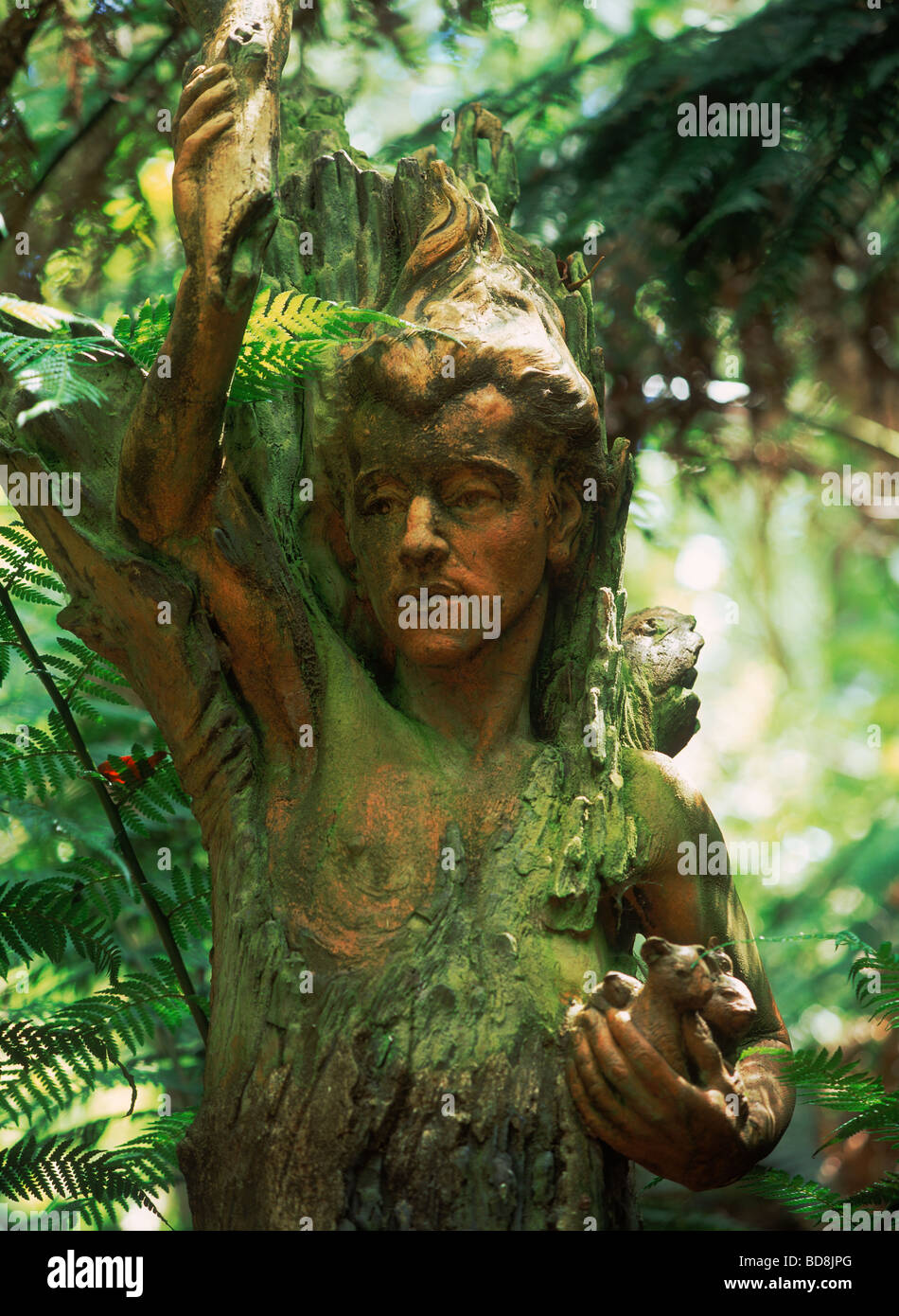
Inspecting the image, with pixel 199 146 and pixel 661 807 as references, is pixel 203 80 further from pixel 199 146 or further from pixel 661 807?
pixel 661 807

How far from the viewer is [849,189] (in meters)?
4.88

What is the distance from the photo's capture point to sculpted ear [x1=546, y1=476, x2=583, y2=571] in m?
2.96

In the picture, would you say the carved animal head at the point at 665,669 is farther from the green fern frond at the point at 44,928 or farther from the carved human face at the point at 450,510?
the green fern frond at the point at 44,928

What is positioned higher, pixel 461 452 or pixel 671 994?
pixel 461 452

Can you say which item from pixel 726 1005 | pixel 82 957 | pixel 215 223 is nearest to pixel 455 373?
pixel 215 223

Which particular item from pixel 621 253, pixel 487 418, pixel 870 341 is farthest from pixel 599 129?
pixel 487 418

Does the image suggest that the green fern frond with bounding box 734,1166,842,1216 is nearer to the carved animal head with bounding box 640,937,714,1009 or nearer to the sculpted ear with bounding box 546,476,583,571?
the carved animal head with bounding box 640,937,714,1009

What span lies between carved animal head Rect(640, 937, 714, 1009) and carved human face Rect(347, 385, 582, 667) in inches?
30.4

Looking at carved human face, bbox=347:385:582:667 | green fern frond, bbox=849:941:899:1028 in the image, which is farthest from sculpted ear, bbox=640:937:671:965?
carved human face, bbox=347:385:582:667

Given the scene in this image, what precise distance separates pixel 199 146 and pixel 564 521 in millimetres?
1082

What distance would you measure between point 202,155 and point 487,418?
74cm

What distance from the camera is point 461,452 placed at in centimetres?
274

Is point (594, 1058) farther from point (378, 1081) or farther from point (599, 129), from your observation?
point (599, 129)

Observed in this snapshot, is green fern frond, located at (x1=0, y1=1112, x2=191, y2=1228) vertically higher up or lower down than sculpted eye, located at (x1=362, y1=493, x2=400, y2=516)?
lower down
